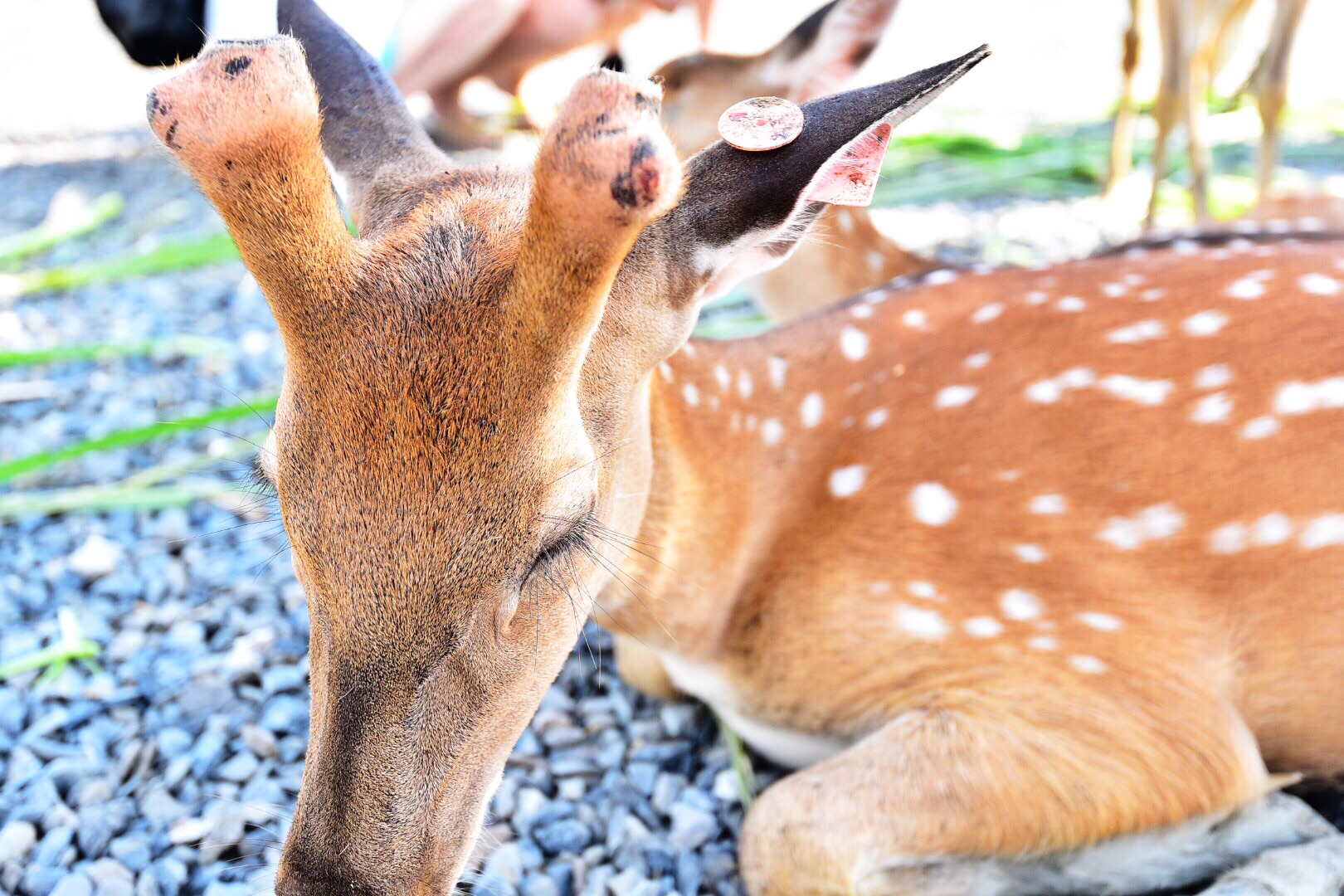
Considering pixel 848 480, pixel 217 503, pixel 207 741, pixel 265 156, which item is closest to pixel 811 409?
pixel 848 480

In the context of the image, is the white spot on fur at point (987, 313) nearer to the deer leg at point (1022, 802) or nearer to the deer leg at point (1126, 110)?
the deer leg at point (1022, 802)

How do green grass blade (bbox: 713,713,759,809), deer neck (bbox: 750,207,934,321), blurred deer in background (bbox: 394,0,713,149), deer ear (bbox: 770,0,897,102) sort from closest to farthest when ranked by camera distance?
1. green grass blade (bbox: 713,713,759,809)
2. deer ear (bbox: 770,0,897,102)
3. deer neck (bbox: 750,207,934,321)
4. blurred deer in background (bbox: 394,0,713,149)

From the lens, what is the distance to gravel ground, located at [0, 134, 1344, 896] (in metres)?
1.97

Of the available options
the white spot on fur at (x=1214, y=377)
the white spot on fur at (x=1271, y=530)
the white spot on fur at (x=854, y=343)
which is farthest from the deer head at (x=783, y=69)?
the white spot on fur at (x=1271, y=530)

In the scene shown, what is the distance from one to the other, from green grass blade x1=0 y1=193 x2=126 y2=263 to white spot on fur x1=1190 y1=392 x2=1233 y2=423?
4.31 metres

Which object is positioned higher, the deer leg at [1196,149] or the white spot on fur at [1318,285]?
the white spot on fur at [1318,285]

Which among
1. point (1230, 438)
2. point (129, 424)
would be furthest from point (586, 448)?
point (129, 424)

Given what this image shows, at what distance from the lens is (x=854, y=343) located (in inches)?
89.7

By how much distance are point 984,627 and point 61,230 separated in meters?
4.46

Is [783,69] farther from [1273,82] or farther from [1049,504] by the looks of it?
[1273,82]

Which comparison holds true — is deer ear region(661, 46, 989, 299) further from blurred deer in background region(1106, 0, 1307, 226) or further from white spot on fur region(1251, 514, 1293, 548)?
blurred deer in background region(1106, 0, 1307, 226)

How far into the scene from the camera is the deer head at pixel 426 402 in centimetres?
129

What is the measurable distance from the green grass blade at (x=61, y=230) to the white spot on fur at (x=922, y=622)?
13.1 feet

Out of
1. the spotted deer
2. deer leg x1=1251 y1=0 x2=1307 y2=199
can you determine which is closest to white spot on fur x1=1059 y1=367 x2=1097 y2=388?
the spotted deer
